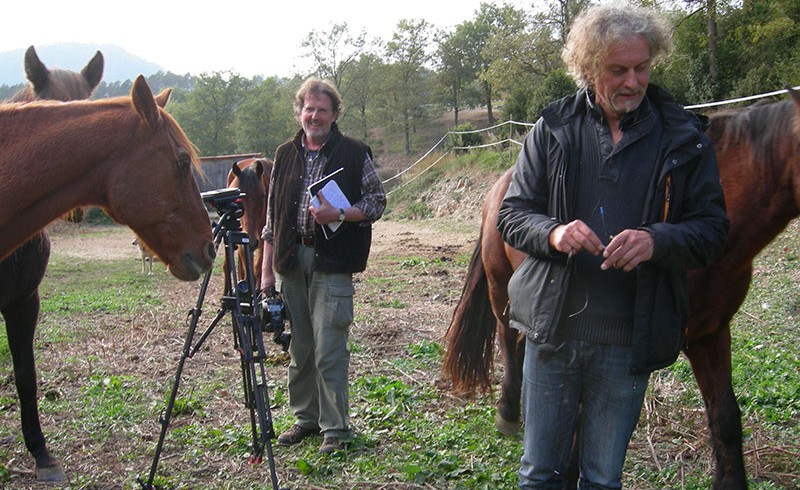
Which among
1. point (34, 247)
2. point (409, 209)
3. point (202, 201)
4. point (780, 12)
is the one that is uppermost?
point (780, 12)

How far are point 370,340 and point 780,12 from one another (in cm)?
2137

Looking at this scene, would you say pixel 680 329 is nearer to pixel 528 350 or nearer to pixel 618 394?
pixel 618 394

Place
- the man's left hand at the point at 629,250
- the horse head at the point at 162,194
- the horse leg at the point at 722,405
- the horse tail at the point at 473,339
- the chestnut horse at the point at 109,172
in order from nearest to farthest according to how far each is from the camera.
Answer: the man's left hand at the point at 629,250 < the chestnut horse at the point at 109,172 < the horse head at the point at 162,194 < the horse leg at the point at 722,405 < the horse tail at the point at 473,339

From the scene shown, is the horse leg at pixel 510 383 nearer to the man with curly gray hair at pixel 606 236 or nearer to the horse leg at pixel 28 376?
the man with curly gray hair at pixel 606 236

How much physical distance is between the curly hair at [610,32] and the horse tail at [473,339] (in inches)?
96.5

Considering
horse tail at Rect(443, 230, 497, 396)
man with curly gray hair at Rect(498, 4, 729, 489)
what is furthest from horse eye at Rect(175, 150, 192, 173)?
horse tail at Rect(443, 230, 497, 396)

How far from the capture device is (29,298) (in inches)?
152

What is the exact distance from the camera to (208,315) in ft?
26.2

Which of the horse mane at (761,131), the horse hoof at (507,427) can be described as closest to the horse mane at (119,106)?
the horse hoof at (507,427)

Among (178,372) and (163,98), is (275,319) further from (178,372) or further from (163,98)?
(163,98)

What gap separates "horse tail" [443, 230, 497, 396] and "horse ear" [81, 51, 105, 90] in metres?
3.18

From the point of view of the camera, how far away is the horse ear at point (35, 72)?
4090 millimetres

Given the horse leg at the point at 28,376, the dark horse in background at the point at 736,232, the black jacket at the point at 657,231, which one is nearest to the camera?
the black jacket at the point at 657,231

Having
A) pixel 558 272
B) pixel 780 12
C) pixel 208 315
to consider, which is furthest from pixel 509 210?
pixel 780 12
